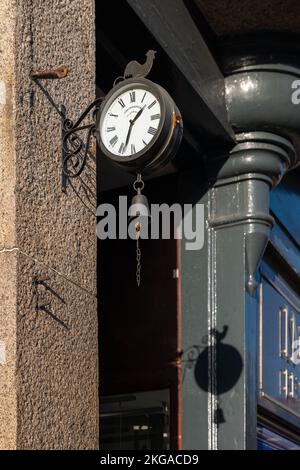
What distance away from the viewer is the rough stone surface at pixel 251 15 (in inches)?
255

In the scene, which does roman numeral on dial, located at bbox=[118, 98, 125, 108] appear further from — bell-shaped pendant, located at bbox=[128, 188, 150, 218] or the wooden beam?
the wooden beam

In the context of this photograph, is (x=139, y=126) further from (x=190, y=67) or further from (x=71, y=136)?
(x=190, y=67)

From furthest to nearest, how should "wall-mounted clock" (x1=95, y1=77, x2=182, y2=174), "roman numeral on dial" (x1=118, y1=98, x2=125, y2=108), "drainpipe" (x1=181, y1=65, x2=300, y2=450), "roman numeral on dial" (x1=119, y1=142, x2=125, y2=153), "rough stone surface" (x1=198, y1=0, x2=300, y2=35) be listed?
1. "drainpipe" (x1=181, y1=65, x2=300, y2=450)
2. "rough stone surface" (x1=198, y1=0, x2=300, y2=35)
3. "roman numeral on dial" (x1=118, y1=98, x2=125, y2=108)
4. "roman numeral on dial" (x1=119, y1=142, x2=125, y2=153)
5. "wall-mounted clock" (x1=95, y1=77, x2=182, y2=174)

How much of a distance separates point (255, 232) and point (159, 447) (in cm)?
169

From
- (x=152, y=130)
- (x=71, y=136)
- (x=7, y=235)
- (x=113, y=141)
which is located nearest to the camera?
(x=7, y=235)

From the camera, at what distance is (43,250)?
4590mm

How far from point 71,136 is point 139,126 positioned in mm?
434

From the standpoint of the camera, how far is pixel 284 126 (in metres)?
7.06

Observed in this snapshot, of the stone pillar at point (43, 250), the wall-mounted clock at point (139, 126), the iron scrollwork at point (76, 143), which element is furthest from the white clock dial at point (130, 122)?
the stone pillar at point (43, 250)

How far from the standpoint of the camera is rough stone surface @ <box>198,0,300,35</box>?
21.3ft

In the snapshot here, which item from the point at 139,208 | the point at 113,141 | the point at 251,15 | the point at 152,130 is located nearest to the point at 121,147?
the point at 113,141

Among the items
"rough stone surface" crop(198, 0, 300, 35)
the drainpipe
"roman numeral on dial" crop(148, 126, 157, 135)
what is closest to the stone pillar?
"roman numeral on dial" crop(148, 126, 157, 135)

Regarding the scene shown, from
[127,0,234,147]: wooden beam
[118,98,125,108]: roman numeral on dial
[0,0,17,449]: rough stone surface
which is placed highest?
[127,0,234,147]: wooden beam

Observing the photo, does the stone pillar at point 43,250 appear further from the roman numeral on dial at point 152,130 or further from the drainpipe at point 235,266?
the drainpipe at point 235,266
